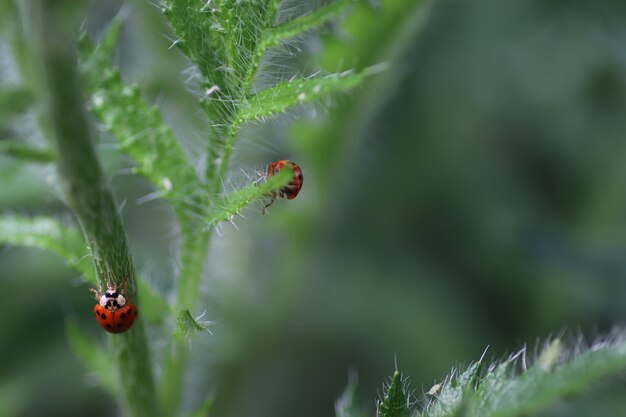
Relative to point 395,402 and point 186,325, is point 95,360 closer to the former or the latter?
point 186,325

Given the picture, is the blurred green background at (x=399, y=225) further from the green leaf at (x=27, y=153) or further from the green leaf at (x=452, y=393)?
the green leaf at (x=452, y=393)

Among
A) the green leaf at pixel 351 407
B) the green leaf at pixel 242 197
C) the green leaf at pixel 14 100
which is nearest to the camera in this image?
the green leaf at pixel 242 197

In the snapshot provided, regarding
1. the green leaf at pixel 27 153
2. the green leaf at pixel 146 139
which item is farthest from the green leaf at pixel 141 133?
the green leaf at pixel 27 153

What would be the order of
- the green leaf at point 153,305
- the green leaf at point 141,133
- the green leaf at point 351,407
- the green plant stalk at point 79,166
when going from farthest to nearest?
the green leaf at point 153,305 → the green leaf at point 141,133 → the green leaf at point 351,407 → the green plant stalk at point 79,166

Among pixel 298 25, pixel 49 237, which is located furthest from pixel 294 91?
pixel 49 237

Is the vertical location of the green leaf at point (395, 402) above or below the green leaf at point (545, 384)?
above

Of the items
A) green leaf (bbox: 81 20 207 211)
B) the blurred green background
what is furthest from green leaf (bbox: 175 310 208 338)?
the blurred green background

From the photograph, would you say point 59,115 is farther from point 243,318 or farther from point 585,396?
point 243,318

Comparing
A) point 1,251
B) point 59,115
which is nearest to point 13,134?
point 1,251
